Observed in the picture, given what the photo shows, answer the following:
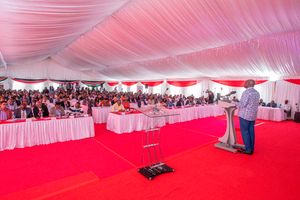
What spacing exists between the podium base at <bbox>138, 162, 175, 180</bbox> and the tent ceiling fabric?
3574 millimetres

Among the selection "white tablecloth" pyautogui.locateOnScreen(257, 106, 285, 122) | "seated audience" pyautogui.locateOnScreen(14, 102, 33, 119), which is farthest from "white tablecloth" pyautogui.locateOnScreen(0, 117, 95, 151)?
"white tablecloth" pyautogui.locateOnScreen(257, 106, 285, 122)

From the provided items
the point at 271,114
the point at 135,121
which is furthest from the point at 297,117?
the point at 135,121

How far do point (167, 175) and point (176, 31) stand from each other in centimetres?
654

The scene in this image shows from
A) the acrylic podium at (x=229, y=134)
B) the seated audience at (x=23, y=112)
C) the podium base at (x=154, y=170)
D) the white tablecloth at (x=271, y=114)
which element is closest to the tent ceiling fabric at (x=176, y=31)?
the white tablecloth at (x=271, y=114)

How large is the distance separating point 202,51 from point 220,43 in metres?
1.42

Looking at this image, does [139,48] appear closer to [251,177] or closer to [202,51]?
[202,51]

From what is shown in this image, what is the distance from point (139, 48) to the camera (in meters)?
10.6

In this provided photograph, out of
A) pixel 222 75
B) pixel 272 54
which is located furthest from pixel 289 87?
pixel 222 75

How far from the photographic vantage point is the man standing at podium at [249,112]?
3799 millimetres

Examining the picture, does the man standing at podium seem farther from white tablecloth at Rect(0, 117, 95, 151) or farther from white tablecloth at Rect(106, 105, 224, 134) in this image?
white tablecloth at Rect(0, 117, 95, 151)

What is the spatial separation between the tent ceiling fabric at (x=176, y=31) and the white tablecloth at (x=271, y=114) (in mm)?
2039

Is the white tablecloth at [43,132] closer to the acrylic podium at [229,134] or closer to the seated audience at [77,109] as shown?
the seated audience at [77,109]

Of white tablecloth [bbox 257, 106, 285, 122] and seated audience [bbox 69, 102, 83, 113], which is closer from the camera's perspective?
seated audience [bbox 69, 102, 83, 113]

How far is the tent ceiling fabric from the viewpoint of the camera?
4.56 m
